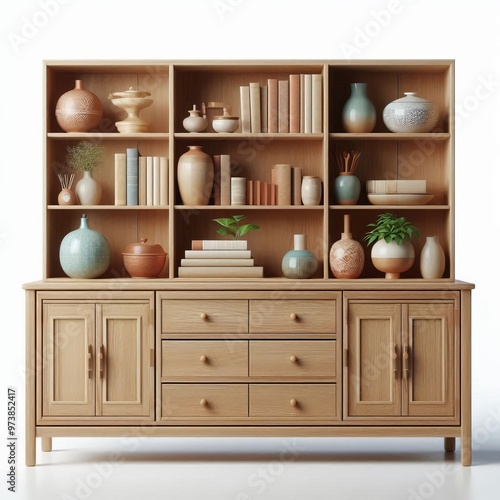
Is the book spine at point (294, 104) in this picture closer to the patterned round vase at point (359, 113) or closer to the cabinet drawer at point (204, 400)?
the patterned round vase at point (359, 113)

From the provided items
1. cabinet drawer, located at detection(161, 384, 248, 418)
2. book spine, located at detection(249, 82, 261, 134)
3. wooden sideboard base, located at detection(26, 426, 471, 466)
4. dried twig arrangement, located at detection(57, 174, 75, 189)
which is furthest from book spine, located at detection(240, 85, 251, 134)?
wooden sideboard base, located at detection(26, 426, 471, 466)

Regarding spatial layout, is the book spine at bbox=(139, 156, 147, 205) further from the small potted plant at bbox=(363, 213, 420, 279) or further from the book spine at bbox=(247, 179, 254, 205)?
the small potted plant at bbox=(363, 213, 420, 279)

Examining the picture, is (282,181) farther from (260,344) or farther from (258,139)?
(260,344)

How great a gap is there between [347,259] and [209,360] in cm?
98

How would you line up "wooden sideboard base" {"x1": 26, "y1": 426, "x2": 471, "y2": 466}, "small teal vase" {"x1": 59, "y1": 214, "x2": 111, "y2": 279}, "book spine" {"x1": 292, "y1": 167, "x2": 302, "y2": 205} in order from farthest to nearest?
1. "book spine" {"x1": 292, "y1": 167, "x2": 302, "y2": 205}
2. "small teal vase" {"x1": 59, "y1": 214, "x2": 111, "y2": 279}
3. "wooden sideboard base" {"x1": 26, "y1": 426, "x2": 471, "y2": 466}

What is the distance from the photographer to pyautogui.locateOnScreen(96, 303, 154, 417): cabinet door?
15.6ft

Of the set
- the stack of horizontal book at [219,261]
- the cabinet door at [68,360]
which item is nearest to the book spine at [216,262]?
the stack of horizontal book at [219,261]

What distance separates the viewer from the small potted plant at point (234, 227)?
5.08 m

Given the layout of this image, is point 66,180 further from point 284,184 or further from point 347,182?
point 347,182

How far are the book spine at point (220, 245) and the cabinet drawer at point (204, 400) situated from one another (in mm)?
816

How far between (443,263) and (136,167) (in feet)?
6.14

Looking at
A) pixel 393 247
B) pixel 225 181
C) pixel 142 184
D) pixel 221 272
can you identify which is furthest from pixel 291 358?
pixel 142 184

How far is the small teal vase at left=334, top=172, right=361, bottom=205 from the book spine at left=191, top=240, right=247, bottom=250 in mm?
624

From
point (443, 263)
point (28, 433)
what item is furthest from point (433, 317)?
point (28, 433)
